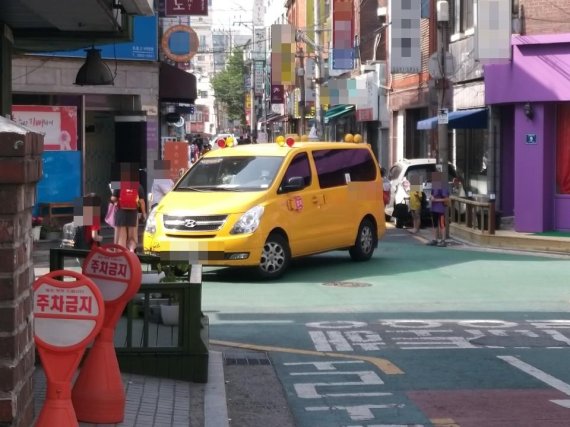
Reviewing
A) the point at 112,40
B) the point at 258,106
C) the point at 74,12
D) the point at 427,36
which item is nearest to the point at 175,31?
the point at 427,36

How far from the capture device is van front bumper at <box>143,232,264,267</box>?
1603 centimetres

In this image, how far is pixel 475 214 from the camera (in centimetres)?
2367

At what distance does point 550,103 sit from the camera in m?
24.0

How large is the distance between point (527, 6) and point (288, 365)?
53.1 feet

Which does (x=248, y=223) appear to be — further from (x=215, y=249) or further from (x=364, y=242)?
(x=364, y=242)

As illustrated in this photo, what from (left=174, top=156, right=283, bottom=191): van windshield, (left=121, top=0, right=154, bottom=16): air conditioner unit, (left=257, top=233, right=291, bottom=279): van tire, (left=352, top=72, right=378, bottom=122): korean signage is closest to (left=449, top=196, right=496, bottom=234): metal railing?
(left=174, top=156, right=283, bottom=191): van windshield

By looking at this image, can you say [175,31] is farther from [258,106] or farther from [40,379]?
[258,106]

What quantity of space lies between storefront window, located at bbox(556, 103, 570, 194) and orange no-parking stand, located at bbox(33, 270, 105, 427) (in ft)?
65.7

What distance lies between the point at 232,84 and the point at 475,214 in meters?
82.1

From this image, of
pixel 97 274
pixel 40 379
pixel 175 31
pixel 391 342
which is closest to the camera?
pixel 97 274

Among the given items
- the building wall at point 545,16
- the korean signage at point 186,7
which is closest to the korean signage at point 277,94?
the korean signage at point 186,7

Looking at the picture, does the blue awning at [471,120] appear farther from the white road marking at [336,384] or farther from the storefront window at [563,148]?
the white road marking at [336,384]

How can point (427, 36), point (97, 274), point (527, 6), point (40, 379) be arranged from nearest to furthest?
point (97, 274) < point (40, 379) < point (527, 6) < point (427, 36)

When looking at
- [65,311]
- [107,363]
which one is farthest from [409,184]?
[65,311]
